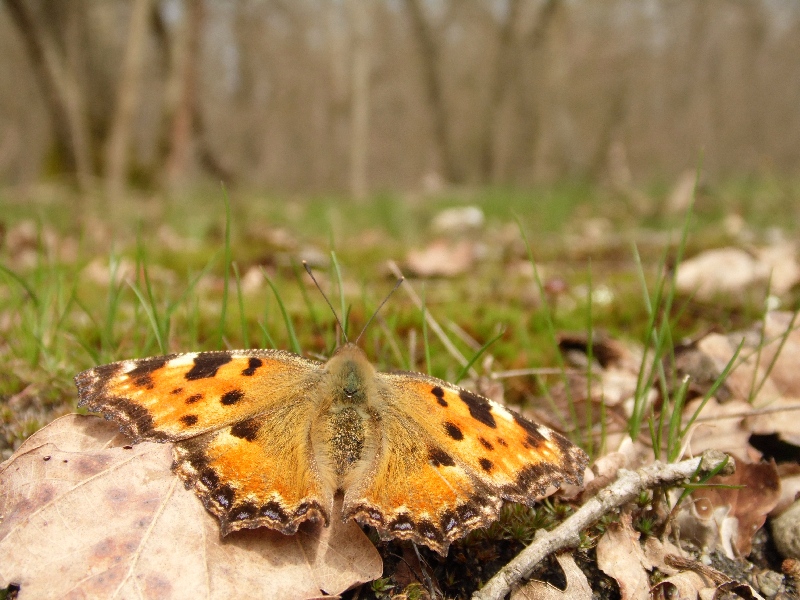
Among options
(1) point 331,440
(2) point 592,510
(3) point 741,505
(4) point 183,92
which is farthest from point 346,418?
(4) point 183,92

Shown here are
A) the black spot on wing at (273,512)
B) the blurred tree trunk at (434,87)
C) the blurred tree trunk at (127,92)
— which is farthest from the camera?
the blurred tree trunk at (434,87)

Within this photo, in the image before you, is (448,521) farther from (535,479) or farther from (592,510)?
(592,510)

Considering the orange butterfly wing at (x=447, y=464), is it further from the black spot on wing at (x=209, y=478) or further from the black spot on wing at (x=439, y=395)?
A: the black spot on wing at (x=209, y=478)

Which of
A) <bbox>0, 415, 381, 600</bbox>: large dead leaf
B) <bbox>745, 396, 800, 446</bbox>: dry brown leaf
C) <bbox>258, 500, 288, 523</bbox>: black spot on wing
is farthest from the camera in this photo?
<bbox>745, 396, 800, 446</bbox>: dry brown leaf

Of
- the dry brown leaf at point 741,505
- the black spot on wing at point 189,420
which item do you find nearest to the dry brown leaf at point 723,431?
the dry brown leaf at point 741,505

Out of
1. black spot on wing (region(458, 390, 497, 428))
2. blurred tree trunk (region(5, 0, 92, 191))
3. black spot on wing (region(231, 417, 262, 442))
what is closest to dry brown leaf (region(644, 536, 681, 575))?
black spot on wing (region(458, 390, 497, 428))

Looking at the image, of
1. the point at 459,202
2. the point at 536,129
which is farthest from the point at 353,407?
the point at 536,129

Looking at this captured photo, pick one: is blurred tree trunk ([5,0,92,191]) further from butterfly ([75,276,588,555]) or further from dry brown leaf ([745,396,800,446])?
dry brown leaf ([745,396,800,446])
